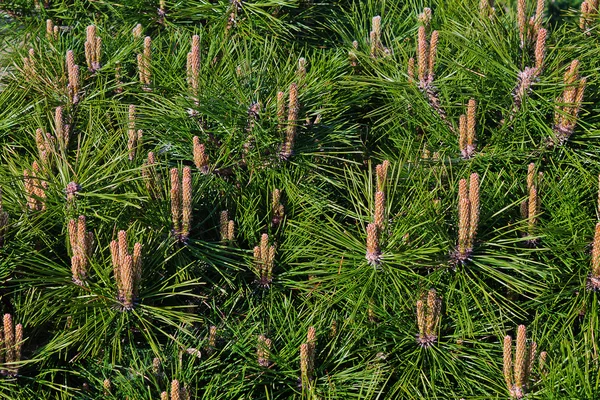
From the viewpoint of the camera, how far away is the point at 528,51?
1264 millimetres

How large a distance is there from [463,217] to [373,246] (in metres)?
0.11

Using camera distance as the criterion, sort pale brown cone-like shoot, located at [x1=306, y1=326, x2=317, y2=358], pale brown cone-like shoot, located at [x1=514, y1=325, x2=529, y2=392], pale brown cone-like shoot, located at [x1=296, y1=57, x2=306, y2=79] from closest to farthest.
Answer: pale brown cone-like shoot, located at [x1=514, y1=325, x2=529, y2=392] < pale brown cone-like shoot, located at [x1=306, y1=326, x2=317, y2=358] < pale brown cone-like shoot, located at [x1=296, y1=57, x2=306, y2=79]

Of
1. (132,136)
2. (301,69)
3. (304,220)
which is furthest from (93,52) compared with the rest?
(304,220)

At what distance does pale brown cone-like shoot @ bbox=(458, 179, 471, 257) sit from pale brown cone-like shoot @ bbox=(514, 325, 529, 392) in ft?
0.45

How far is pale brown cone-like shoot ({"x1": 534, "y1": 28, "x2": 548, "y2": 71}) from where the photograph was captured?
46.9 inches

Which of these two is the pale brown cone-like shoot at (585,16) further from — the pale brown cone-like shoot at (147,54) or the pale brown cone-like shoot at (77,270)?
the pale brown cone-like shoot at (77,270)

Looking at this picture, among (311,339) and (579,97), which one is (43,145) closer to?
(311,339)

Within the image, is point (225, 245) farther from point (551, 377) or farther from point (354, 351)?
point (551, 377)

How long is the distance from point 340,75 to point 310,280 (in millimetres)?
345

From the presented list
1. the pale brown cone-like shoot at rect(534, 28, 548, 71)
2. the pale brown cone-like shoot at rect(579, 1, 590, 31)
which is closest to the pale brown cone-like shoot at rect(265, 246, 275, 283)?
the pale brown cone-like shoot at rect(534, 28, 548, 71)

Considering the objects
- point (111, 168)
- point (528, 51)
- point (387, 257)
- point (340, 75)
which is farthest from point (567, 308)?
point (111, 168)

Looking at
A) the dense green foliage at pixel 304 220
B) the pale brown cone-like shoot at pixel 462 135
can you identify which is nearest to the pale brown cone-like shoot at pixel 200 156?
the dense green foliage at pixel 304 220

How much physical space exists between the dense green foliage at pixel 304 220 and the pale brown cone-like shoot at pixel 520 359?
0.10 ft

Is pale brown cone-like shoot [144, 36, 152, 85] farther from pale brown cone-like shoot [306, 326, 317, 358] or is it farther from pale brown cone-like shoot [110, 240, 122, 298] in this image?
pale brown cone-like shoot [306, 326, 317, 358]
